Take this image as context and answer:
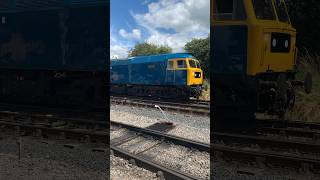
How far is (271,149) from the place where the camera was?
5.84 metres

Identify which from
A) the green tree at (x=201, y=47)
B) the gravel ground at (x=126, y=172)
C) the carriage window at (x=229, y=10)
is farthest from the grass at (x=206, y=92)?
the green tree at (x=201, y=47)

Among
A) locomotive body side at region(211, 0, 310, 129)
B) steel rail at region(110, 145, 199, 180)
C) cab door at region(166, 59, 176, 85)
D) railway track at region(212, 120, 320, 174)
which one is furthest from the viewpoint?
cab door at region(166, 59, 176, 85)

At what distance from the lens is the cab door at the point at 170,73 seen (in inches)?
692

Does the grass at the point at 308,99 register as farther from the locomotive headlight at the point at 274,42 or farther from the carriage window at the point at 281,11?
the locomotive headlight at the point at 274,42

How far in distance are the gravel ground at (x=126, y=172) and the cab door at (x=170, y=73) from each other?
40.5 feet

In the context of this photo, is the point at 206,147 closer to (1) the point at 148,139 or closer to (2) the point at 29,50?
(1) the point at 148,139

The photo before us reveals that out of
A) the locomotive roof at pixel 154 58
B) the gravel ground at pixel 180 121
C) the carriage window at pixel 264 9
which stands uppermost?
the carriage window at pixel 264 9

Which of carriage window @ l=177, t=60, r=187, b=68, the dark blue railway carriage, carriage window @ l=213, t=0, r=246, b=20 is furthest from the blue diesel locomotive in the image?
carriage window @ l=213, t=0, r=246, b=20

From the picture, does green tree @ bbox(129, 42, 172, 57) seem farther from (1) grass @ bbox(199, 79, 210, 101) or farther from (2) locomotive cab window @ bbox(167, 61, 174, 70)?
(2) locomotive cab window @ bbox(167, 61, 174, 70)

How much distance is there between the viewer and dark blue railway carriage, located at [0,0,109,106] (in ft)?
27.0

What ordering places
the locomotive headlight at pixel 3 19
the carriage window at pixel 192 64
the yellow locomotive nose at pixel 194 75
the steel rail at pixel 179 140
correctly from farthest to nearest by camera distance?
1. the carriage window at pixel 192 64
2. the yellow locomotive nose at pixel 194 75
3. the locomotive headlight at pixel 3 19
4. the steel rail at pixel 179 140

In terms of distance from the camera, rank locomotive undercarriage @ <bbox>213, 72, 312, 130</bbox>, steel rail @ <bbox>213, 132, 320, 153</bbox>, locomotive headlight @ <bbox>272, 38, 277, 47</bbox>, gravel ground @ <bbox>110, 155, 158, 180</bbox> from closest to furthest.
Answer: gravel ground @ <bbox>110, 155, 158, 180</bbox> → steel rail @ <bbox>213, 132, 320, 153</bbox> → locomotive undercarriage @ <bbox>213, 72, 312, 130</bbox> → locomotive headlight @ <bbox>272, 38, 277, 47</bbox>

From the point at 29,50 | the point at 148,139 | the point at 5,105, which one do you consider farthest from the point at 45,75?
the point at 148,139

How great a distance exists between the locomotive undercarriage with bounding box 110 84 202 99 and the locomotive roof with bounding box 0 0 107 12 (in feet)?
23.9
